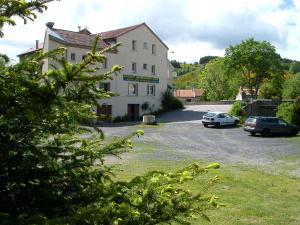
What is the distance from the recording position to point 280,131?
1451 inches

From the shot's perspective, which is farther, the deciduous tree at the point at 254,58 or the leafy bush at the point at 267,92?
the leafy bush at the point at 267,92

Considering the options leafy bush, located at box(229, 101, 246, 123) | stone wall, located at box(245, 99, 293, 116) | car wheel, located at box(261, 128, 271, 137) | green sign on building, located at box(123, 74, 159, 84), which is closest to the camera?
car wheel, located at box(261, 128, 271, 137)

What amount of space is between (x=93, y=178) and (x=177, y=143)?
2659 cm

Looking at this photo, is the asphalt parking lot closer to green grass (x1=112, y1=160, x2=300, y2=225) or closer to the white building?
green grass (x1=112, y1=160, x2=300, y2=225)

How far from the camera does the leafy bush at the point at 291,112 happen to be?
1588 inches

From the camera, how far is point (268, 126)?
36281 millimetres

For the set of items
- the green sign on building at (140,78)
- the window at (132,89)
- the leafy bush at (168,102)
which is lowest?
the leafy bush at (168,102)

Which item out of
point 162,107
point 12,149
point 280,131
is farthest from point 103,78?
point 162,107

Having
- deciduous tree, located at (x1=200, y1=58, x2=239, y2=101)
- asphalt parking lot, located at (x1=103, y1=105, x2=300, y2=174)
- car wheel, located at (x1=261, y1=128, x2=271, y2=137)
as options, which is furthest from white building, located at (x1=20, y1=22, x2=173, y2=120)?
deciduous tree, located at (x1=200, y1=58, x2=239, y2=101)

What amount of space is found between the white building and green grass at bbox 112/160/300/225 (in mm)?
33445

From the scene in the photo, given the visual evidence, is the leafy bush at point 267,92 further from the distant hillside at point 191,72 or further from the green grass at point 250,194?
the green grass at point 250,194

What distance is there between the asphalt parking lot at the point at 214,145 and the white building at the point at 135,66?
10.9 metres

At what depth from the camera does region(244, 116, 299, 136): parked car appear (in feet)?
118

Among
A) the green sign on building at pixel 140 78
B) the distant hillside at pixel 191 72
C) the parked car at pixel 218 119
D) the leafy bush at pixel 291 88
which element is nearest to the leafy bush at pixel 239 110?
the parked car at pixel 218 119
